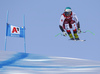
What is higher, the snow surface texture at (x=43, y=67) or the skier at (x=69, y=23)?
the skier at (x=69, y=23)

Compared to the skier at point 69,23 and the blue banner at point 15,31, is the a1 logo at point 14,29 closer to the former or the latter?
the blue banner at point 15,31

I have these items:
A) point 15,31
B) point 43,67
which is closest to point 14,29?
point 15,31

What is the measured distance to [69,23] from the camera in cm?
Answer: 403

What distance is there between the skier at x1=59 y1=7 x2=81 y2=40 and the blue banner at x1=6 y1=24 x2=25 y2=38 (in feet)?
2.71

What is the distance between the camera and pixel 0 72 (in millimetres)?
989

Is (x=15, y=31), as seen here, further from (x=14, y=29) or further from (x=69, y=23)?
(x=69, y=23)

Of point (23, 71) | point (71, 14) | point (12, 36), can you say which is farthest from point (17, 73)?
point (12, 36)

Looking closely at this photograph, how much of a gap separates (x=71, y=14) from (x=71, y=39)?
479mm

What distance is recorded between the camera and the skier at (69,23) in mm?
3959

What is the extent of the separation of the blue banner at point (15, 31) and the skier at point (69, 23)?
2.71ft

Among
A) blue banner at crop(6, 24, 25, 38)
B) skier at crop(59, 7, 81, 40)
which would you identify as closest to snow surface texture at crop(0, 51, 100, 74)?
skier at crop(59, 7, 81, 40)

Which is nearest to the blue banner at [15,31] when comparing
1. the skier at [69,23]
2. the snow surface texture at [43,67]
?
the skier at [69,23]

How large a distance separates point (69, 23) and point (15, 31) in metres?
1.12

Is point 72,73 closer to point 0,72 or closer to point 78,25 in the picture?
point 0,72
